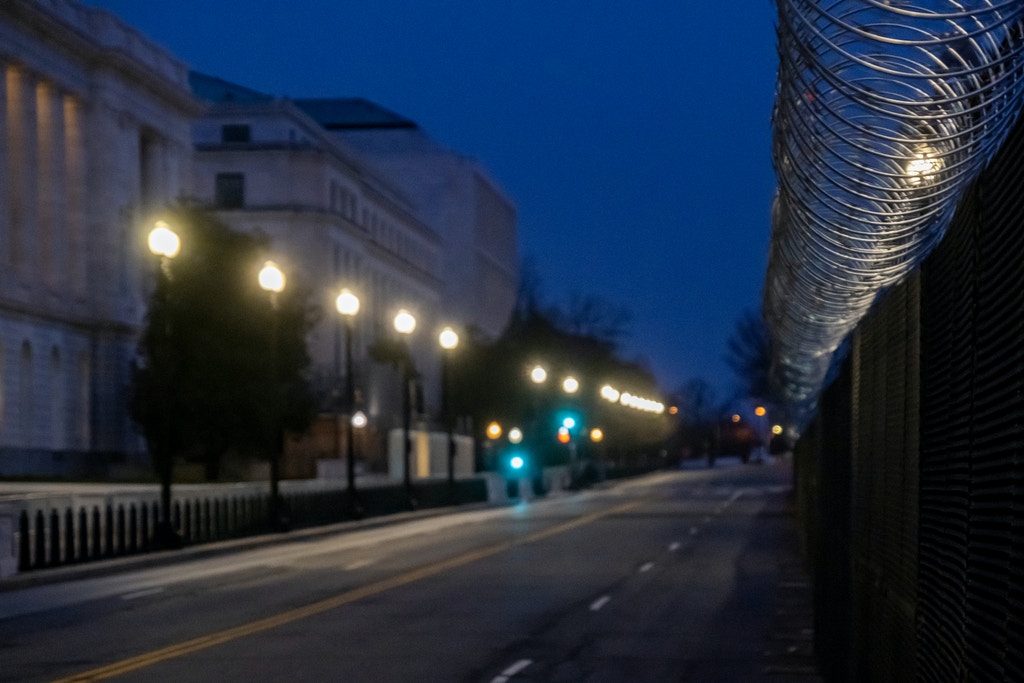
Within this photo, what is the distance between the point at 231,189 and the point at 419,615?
88.7m

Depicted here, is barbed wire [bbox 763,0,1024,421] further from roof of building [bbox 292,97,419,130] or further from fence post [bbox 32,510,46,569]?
roof of building [bbox 292,97,419,130]

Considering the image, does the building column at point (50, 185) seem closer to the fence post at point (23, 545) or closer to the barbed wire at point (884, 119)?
the fence post at point (23, 545)

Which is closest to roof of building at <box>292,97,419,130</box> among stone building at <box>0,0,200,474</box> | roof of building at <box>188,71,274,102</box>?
roof of building at <box>188,71,274,102</box>

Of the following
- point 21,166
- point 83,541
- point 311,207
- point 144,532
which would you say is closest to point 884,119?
point 83,541

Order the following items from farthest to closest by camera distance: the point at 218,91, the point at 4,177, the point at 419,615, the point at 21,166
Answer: the point at 218,91
the point at 21,166
the point at 4,177
the point at 419,615

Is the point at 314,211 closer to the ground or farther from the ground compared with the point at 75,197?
farther from the ground

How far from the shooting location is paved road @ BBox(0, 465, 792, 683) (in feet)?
48.8

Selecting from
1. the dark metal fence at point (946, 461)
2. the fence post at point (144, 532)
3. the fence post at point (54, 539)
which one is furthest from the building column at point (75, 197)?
the dark metal fence at point (946, 461)

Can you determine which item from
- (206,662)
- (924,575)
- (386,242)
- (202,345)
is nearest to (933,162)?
(924,575)

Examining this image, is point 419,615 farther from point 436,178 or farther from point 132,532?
point 436,178

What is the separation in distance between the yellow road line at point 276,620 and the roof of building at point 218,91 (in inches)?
3649

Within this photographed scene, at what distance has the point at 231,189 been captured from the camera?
348 feet

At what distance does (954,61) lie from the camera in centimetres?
616

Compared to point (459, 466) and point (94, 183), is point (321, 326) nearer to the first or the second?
point (459, 466)
